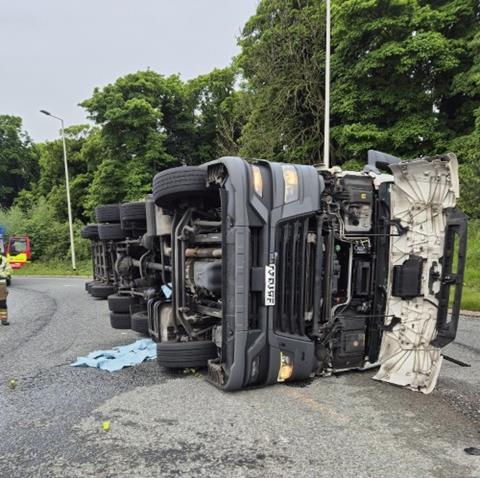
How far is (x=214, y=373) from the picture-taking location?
3881 millimetres

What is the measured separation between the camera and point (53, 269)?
2412 cm

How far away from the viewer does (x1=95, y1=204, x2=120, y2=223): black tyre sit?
782cm

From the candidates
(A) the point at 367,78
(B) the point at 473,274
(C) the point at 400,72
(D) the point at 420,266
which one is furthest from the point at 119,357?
(A) the point at 367,78

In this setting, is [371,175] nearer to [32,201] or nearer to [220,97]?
[220,97]

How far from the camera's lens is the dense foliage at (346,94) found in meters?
15.4

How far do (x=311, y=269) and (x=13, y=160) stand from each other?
1783 inches

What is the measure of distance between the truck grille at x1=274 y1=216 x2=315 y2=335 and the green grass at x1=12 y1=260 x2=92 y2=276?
1874 cm

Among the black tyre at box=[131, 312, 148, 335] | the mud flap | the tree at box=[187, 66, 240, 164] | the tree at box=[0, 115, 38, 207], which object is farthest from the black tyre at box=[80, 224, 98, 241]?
the tree at box=[0, 115, 38, 207]

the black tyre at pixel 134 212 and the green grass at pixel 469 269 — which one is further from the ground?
the black tyre at pixel 134 212

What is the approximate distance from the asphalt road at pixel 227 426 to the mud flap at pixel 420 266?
360 millimetres

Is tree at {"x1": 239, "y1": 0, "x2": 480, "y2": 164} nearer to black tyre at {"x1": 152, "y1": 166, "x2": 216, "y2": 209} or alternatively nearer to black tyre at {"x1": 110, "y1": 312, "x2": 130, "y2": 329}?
black tyre at {"x1": 110, "y1": 312, "x2": 130, "y2": 329}

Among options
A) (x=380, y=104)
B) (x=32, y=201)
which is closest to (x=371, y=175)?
(x=380, y=104)

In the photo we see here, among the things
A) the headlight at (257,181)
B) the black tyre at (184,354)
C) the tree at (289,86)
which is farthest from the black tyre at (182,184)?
the tree at (289,86)

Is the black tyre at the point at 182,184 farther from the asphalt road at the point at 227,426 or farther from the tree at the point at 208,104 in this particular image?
the tree at the point at 208,104
